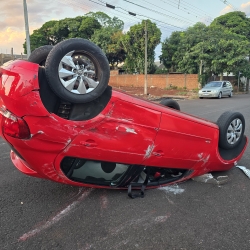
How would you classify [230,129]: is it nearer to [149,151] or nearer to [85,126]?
[149,151]

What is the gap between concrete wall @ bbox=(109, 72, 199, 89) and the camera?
1204 inches

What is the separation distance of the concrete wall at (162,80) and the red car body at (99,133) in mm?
25709

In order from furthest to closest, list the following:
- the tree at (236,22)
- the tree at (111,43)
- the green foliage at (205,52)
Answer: the tree at (236,22)
the tree at (111,43)
the green foliage at (205,52)

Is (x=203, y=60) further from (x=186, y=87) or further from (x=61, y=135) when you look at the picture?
(x=61, y=135)

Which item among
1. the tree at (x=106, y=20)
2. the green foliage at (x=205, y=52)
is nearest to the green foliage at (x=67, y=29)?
the tree at (x=106, y=20)

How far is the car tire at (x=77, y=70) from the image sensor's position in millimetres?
2393

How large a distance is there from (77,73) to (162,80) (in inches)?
1258

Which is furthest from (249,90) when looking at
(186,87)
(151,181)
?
(151,181)

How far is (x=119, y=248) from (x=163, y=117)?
1.40 meters

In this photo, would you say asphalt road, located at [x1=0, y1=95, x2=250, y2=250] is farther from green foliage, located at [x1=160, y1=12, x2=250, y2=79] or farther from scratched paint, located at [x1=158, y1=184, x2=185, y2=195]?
green foliage, located at [x1=160, y1=12, x2=250, y2=79]

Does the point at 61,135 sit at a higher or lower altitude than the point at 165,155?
higher

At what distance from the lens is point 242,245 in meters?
2.34

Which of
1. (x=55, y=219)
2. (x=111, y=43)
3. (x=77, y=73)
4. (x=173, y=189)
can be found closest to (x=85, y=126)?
(x=77, y=73)

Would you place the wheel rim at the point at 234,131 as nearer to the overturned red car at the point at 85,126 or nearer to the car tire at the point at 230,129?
the car tire at the point at 230,129
